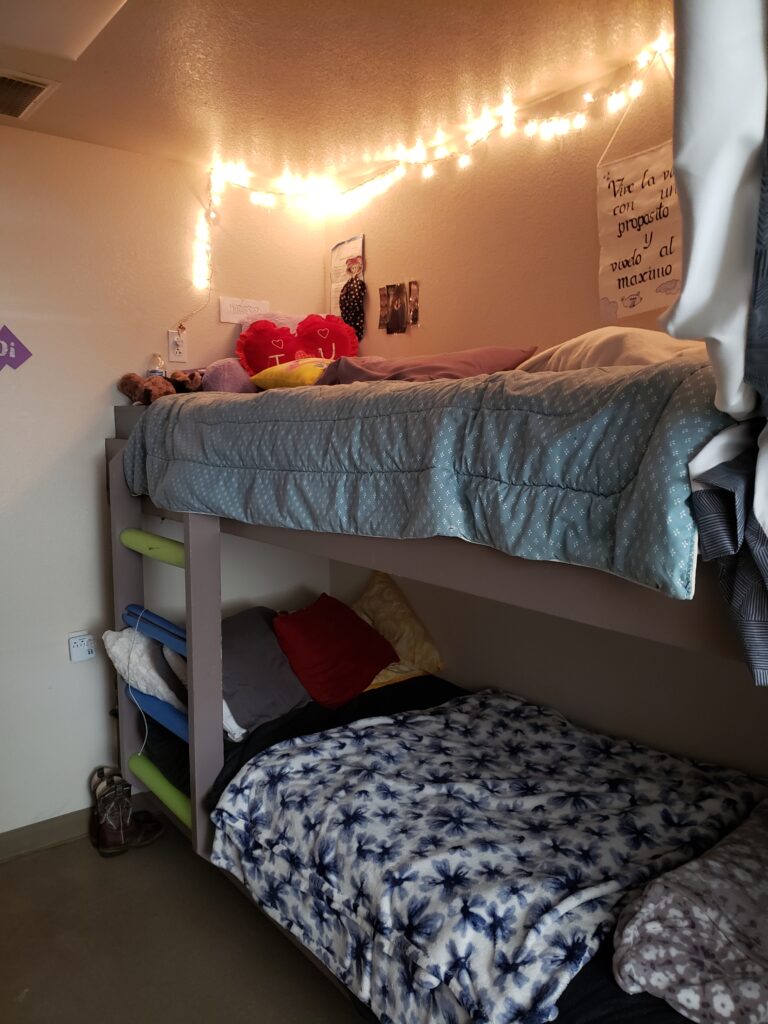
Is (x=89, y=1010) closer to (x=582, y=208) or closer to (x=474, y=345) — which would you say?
(x=474, y=345)

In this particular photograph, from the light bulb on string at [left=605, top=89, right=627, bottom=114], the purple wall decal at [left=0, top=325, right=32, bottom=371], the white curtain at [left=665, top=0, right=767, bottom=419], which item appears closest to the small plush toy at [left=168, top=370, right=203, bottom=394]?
the purple wall decal at [left=0, top=325, right=32, bottom=371]

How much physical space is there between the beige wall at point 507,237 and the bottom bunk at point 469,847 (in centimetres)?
109

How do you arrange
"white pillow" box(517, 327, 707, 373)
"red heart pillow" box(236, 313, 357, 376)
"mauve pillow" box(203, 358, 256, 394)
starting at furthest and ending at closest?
"red heart pillow" box(236, 313, 357, 376)
"mauve pillow" box(203, 358, 256, 394)
"white pillow" box(517, 327, 707, 373)

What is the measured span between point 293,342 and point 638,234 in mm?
1166

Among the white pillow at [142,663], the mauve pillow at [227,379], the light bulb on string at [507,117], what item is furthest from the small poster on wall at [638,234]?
the white pillow at [142,663]

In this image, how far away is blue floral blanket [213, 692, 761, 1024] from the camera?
120 cm

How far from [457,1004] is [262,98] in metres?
2.07

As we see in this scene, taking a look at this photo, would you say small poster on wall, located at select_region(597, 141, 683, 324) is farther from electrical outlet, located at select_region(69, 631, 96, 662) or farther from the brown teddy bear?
electrical outlet, located at select_region(69, 631, 96, 662)

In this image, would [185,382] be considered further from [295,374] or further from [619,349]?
[619,349]

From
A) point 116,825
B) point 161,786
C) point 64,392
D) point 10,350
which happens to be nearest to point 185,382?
point 64,392

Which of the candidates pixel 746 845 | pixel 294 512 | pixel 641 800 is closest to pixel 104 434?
pixel 294 512

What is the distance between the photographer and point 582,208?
198cm

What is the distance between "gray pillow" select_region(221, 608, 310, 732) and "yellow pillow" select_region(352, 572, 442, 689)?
1.09 feet

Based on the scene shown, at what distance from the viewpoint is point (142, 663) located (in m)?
2.16
